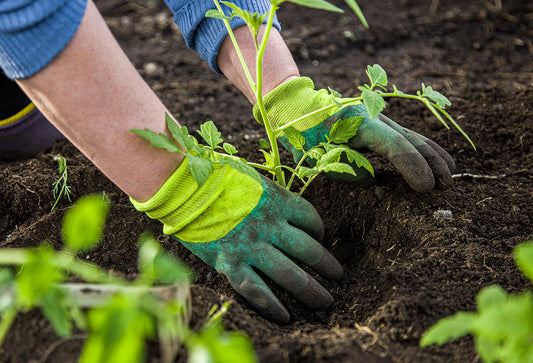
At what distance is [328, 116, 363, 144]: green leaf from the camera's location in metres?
1.51

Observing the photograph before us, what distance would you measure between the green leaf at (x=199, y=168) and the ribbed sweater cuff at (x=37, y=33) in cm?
40

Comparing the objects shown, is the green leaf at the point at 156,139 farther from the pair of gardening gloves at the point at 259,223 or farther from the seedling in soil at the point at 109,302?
the seedling in soil at the point at 109,302

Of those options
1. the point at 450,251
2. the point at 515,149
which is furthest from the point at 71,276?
the point at 515,149

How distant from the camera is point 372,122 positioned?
5.27 ft

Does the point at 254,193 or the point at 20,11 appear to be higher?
the point at 20,11

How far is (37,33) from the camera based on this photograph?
46.6 inches

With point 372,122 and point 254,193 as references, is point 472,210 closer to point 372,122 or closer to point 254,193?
point 372,122

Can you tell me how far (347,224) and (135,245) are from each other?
71cm

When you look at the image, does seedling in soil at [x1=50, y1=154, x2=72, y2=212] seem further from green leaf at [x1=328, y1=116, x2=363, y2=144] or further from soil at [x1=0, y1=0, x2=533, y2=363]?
green leaf at [x1=328, y1=116, x2=363, y2=144]

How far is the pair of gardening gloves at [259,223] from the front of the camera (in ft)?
4.66

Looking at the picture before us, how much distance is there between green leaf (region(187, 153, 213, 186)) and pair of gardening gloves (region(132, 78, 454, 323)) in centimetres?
14

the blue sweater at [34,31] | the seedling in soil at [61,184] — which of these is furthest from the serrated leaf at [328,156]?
the seedling in soil at [61,184]

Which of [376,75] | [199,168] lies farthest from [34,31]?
[376,75]

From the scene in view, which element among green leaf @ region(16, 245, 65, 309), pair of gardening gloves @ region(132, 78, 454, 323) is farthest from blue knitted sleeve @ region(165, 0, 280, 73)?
green leaf @ region(16, 245, 65, 309)
